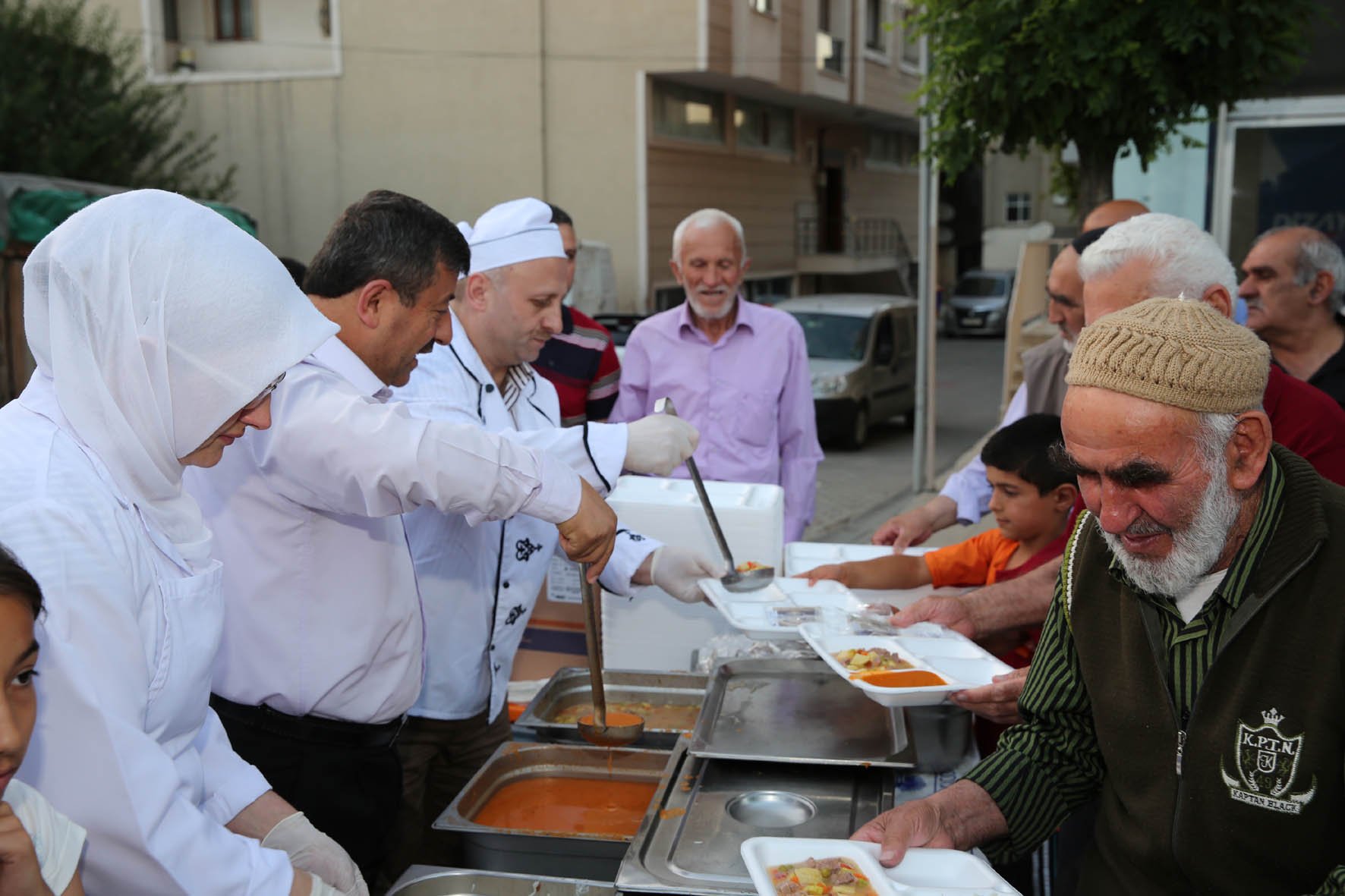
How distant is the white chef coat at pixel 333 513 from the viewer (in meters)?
1.99

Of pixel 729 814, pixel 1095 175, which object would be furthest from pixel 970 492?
pixel 1095 175

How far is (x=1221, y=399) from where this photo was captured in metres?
1.55

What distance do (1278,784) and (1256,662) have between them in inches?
6.8

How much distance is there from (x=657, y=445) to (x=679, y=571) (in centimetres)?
46

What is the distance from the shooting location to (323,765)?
2.15m

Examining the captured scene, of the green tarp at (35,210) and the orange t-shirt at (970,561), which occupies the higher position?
the green tarp at (35,210)

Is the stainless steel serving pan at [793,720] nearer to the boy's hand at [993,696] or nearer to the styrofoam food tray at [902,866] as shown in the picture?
the boy's hand at [993,696]

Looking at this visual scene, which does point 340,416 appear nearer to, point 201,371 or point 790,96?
point 201,371

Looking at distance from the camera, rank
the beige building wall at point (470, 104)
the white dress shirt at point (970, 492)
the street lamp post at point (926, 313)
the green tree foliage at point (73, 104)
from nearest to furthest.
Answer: the white dress shirt at point (970, 492), the street lamp post at point (926, 313), the green tree foliage at point (73, 104), the beige building wall at point (470, 104)

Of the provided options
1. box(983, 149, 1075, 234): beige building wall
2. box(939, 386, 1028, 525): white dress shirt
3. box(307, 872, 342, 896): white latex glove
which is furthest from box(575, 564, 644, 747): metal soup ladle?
box(983, 149, 1075, 234): beige building wall

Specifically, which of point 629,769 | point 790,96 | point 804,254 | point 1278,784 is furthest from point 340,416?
point 804,254

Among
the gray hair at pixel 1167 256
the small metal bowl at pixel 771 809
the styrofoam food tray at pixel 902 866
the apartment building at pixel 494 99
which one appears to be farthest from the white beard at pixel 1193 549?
the apartment building at pixel 494 99

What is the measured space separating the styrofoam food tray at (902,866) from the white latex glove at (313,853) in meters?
0.61

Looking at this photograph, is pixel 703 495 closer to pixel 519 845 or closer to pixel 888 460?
pixel 519 845
